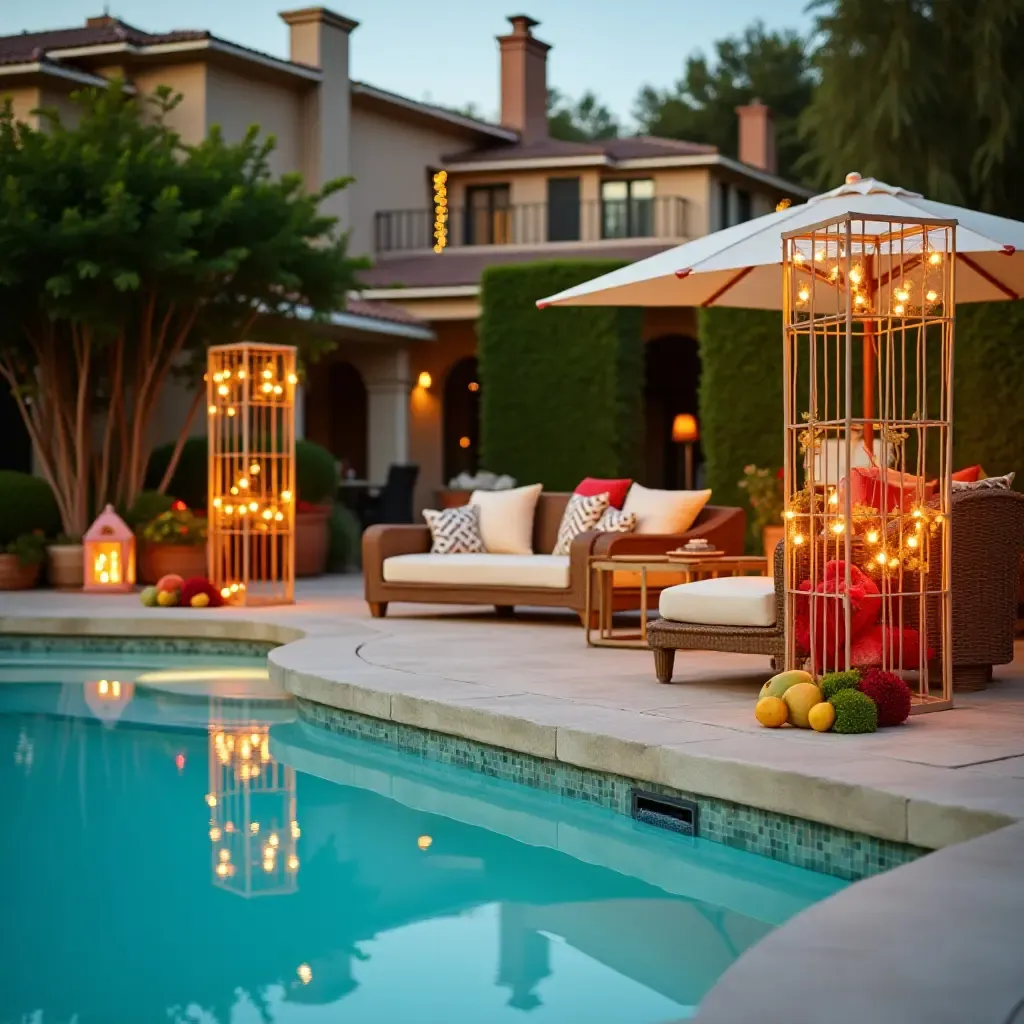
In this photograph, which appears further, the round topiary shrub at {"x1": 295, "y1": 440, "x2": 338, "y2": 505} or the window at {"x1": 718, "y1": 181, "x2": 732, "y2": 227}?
the window at {"x1": 718, "y1": 181, "x2": 732, "y2": 227}

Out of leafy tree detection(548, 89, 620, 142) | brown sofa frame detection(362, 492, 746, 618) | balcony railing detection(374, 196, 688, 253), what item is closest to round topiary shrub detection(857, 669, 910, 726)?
brown sofa frame detection(362, 492, 746, 618)

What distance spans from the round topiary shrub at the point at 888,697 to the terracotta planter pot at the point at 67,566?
9753mm

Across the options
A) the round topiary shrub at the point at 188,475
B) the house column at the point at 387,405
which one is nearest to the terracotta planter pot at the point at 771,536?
the round topiary shrub at the point at 188,475

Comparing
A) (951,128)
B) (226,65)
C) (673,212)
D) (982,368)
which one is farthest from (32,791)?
(673,212)

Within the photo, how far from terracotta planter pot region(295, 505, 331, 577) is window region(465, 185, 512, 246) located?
36.5ft

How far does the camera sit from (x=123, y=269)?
13.0 metres

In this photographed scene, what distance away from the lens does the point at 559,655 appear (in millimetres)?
8328

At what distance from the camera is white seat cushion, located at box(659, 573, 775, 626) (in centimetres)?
675

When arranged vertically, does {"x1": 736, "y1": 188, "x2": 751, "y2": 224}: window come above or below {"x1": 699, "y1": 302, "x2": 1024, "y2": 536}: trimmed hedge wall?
above

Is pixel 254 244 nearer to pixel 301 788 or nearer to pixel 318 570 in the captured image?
pixel 318 570

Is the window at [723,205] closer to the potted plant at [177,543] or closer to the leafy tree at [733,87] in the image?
the leafy tree at [733,87]

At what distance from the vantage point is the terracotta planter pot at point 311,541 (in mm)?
15266

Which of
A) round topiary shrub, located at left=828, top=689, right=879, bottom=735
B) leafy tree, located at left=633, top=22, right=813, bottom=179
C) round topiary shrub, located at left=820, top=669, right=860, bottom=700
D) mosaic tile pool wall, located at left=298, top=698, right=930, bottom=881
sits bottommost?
mosaic tile pool wall, located at left=298, top=698, right=930, bottom=881

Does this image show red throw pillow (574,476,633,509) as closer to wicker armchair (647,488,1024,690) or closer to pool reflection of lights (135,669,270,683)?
A: pool reflection of lights (135,669,270,683)
